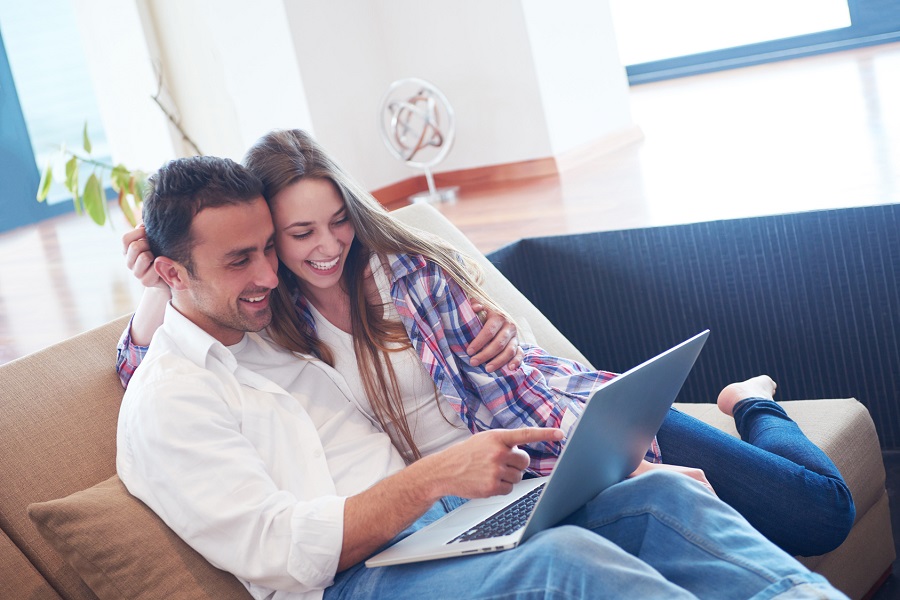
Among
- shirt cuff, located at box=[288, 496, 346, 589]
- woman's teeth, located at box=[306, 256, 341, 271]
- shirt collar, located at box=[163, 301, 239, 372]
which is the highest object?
woman's teeth, located at box=[306, 256, 341, 271]

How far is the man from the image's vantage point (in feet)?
4.38

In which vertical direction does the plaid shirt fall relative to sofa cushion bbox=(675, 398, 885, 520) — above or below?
above

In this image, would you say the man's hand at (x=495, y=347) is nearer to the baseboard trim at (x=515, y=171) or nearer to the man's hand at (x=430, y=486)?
the man's hand at (x=430, y=486)

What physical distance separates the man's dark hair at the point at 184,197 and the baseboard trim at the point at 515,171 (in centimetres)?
356

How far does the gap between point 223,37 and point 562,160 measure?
1.76 metres

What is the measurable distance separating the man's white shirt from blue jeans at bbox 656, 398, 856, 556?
0.56 meters

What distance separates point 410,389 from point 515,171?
3605 mm

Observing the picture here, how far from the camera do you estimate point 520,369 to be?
189cm

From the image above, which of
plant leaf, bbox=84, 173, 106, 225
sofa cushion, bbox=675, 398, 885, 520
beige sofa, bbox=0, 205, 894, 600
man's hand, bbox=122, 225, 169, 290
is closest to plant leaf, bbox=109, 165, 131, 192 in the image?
plant leaf, bbox=84, 173, 106, 225

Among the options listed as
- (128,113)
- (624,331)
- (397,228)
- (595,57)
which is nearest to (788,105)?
(595,57)

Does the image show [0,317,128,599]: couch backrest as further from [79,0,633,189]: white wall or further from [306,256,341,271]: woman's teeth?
[79,0,633,189]: white wall

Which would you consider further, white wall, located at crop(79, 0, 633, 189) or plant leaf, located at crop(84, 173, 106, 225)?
white wall, located at crop(79, 0, 633, 189)

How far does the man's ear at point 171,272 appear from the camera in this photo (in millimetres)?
1691

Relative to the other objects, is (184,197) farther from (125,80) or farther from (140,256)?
(125,80)
